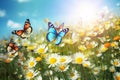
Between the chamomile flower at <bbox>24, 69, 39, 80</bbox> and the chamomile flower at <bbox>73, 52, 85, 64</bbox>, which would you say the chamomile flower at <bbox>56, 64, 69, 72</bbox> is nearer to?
the chamomile flower at <bbox>73, 52, 85, 64</bbox>

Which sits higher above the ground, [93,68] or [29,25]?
[29,25]

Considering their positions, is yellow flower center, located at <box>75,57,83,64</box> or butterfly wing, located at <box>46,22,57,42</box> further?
butterfly wing, located at <box>46,22,57,42</box>

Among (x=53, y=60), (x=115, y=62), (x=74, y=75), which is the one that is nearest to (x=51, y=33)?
(x=115, y=62)

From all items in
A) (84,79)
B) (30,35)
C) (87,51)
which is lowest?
(84,79)

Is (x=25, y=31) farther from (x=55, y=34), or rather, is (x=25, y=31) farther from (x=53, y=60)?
(x=53, y=60)

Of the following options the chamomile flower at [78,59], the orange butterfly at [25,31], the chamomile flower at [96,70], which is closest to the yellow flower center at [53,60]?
the chamomile flower at [78,59]

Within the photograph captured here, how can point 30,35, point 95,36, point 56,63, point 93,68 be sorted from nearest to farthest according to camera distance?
point 56,63, point 93,68, point 95,36, point 30,35

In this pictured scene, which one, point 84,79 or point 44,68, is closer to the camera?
point 84,79

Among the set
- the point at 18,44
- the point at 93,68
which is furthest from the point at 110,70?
the point at 18,44

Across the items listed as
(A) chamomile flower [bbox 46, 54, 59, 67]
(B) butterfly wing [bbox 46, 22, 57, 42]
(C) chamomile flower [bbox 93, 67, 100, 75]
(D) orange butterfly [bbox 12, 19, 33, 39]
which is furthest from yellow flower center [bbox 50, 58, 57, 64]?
(D) orange butterfly [bbox 12, 19, 33, 39]

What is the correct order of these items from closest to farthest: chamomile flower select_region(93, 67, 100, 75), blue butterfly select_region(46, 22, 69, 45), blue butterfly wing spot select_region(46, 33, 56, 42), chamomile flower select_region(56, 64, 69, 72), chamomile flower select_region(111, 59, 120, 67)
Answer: chamomile flower select_region(56, 64, 69, 72)
chamomile flower select_region(93, 67, 100, 75)
chamomile flower select_region(111, 59, 120, 67)
blue butterfly select_region(46, 22, 69, 45)
blue butterfly wing spot select_region(46, 33, 56, 42)

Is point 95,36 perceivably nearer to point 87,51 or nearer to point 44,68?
point 87,51
